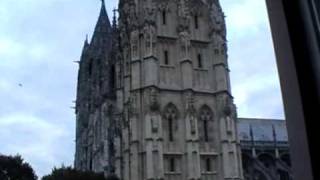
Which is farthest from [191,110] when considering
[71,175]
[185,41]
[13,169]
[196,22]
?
[13,169]

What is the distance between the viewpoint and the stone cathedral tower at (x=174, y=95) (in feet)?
96.4

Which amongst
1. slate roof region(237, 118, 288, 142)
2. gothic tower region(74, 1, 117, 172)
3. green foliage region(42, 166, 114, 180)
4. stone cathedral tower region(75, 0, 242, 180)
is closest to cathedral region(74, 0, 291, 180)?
stone cathedral tower region(75, 0, 242, 180)

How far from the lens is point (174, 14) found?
33.3 m

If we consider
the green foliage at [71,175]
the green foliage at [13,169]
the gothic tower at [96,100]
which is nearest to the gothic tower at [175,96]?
the green foliage at [71,175]

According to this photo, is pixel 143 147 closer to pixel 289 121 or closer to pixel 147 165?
pixel 147 165

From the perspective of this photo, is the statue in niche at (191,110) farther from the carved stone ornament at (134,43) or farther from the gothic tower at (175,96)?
the carved stone ornament at (134,43)

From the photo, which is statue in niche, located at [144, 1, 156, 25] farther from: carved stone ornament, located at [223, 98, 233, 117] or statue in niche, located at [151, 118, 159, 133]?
carved stone ornament, located at [223, 98, 233, 117]

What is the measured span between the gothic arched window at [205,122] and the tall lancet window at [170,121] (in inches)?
66.7

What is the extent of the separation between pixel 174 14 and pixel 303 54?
104ft

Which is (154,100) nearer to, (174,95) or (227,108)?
(174,95)

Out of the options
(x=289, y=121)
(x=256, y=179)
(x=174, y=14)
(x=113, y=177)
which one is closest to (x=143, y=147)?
(x=113, y=177)

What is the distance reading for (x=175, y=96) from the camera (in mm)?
30844

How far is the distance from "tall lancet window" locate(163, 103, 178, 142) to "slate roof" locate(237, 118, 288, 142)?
74.1ft

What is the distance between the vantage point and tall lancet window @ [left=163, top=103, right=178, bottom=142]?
2995 cm
